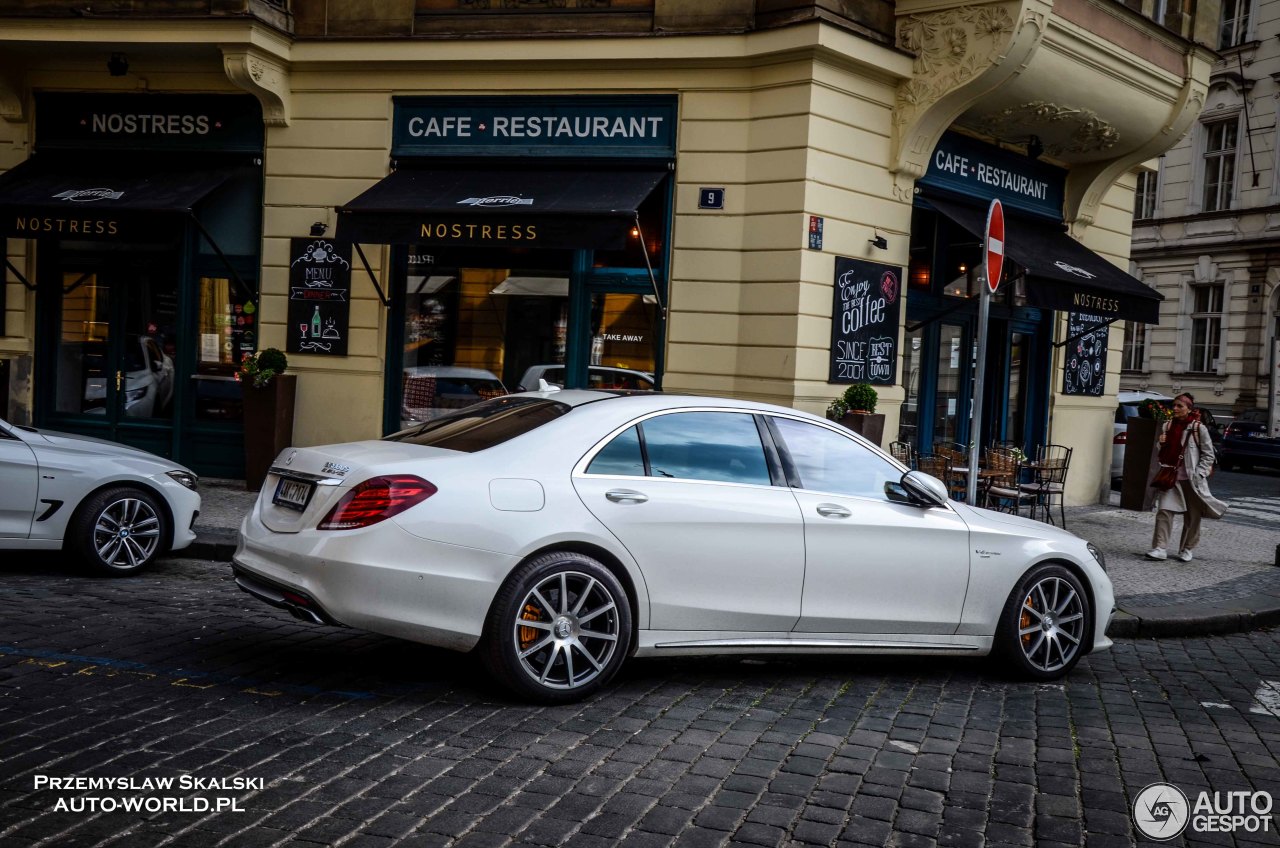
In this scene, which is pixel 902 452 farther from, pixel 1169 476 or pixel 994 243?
pixel 994 243

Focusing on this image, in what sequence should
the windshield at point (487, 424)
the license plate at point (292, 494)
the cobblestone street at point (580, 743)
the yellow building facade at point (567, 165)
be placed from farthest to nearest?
the yellow building facade at point (567, 165) < the windshield at point (487, 424) < the license plate at point (292, 494) < the cobblestone street at point (580, 743)

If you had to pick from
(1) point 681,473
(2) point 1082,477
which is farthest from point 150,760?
(2) point 1082,477

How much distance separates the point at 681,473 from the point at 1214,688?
3375 millimetres

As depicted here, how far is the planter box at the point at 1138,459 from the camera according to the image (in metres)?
15.3

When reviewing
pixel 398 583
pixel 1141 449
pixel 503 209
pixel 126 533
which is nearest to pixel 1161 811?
pixel 398 583

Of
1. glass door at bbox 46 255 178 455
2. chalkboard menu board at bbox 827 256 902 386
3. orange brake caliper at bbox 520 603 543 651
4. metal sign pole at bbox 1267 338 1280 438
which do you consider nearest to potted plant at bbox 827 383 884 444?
chalkboard menu board at bbox 827 256 902 386

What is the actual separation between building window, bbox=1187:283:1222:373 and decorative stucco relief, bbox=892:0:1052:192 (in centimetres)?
2618

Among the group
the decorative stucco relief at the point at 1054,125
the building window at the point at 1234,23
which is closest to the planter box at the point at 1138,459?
the decorative stucco relief at the point at 1054,125

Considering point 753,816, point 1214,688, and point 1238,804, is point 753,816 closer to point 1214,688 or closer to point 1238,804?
point 1238,804

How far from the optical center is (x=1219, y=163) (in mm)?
35344

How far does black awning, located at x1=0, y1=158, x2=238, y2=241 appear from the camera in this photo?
12.8m

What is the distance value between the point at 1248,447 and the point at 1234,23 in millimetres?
14501

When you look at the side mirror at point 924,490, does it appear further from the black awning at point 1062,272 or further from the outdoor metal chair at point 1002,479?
the black awning at point 1062,272

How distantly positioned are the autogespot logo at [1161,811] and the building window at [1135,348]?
1383 inches
